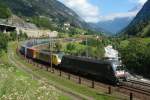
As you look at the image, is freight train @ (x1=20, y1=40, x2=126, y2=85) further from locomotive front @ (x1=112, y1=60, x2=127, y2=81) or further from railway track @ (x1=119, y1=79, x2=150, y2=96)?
railway track @ (x1=119, y1=79, x2=150, y2=96)

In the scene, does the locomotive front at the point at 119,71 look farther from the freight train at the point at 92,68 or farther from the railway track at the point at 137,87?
the railway track at the point at 137,87

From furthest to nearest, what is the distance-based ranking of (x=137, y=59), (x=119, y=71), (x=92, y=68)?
(x=137, y=59)
(x=92, y=68)
(x=119, y=71)

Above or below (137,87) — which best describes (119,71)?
above

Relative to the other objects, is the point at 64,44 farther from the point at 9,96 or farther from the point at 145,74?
the point at 9,96

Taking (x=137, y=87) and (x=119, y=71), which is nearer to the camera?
(x=137, y=87)

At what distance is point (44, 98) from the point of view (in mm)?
13594

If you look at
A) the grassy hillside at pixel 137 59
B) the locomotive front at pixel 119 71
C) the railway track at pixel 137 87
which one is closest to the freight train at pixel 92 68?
the locomotive front at pixel 119 71

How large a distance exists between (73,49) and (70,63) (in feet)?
295

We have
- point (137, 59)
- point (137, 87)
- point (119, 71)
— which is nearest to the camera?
point (137, 87)

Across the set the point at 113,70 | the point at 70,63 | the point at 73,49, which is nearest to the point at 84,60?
the point at 70,63

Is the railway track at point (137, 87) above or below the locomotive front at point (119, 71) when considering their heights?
below

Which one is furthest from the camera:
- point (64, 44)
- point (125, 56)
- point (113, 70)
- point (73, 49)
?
point (64, 44)

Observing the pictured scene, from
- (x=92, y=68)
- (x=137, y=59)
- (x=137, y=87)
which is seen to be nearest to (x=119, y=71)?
(x=137, y=87)

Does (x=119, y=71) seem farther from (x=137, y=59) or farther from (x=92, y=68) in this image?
(x=137, y=59)
